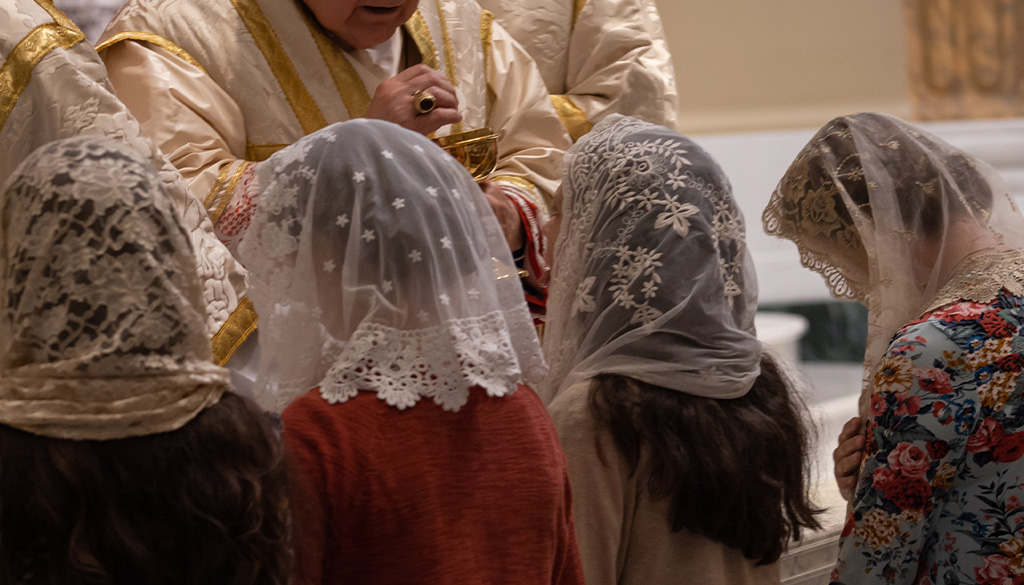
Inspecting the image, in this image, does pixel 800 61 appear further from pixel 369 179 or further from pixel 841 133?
pixel 369 179

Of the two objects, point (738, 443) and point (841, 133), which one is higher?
point (841, 133)

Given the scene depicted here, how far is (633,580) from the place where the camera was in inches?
80.4

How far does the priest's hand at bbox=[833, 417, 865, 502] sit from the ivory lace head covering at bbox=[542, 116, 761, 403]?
1.01ft

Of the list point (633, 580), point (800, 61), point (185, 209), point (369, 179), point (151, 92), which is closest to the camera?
point (369, 179)

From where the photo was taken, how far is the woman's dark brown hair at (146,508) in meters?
1.34

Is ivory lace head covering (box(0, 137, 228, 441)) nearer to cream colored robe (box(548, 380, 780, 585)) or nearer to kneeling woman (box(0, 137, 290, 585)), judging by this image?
kneeling woman (box(0, 137, 290, 585))

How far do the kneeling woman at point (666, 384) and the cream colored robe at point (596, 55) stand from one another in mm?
1448

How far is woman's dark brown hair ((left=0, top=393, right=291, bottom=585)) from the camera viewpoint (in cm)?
134

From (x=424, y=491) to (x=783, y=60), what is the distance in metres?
6.72

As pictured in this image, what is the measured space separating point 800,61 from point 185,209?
245 inches

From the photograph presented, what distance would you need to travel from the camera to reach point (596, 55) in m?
3.79

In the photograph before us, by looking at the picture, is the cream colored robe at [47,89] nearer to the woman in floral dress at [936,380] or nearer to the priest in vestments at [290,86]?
the priest in vestments at [290,86]

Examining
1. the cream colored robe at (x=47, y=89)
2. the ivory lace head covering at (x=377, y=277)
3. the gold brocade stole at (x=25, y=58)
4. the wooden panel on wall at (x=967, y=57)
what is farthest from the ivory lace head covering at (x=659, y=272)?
the wooden panel on wall at (x=967, y=57)

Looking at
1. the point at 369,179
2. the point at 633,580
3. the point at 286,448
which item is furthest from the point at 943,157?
the point at 286,448
